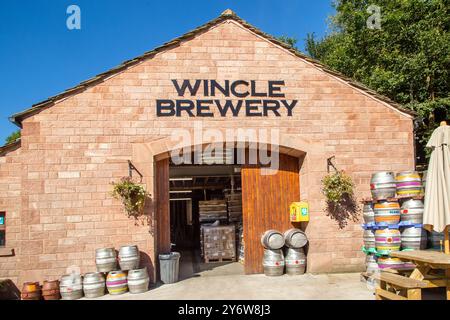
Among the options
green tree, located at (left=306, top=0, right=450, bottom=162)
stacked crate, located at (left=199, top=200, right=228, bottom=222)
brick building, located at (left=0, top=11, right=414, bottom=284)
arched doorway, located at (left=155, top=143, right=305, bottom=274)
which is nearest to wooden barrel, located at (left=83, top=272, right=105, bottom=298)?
brick building, located at (left=0, top=11, right=414, bottom=284)

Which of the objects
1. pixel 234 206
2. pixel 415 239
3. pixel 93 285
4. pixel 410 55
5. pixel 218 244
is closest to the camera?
pixel 415 239

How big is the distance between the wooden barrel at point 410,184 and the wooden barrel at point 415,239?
65cm

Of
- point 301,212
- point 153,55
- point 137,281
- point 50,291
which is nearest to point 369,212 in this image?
point 301,212

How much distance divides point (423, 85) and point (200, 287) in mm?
10961

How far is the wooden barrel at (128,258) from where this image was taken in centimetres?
748

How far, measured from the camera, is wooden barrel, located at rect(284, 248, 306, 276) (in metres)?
8.61

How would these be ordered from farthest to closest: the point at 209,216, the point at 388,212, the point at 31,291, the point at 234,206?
the point at 209,216 < the point at 234,206 < the point at 31,291 < the point at 388,212

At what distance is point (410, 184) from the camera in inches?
278

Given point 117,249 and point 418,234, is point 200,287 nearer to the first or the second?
point 117,249

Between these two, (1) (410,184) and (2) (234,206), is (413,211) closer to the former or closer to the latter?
(1) (410,184)

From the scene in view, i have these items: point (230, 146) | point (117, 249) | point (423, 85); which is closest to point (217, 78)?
point (230, 146)

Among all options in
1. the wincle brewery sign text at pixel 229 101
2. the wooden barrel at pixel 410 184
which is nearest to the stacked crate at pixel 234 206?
the wincle brewery sign text at pixel 229 101

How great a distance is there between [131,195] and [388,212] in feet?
16.4

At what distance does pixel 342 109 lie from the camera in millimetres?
9062
